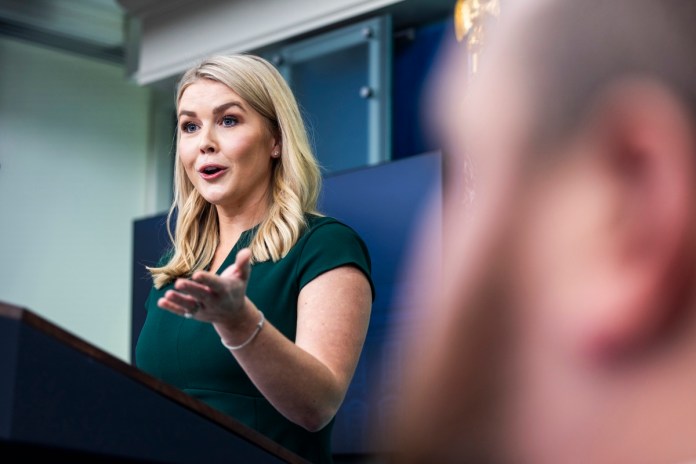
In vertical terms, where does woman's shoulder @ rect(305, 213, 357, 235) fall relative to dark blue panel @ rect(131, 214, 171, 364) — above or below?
below

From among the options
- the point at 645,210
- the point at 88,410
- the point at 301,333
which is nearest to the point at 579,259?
the point at 645,210

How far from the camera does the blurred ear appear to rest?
389mm

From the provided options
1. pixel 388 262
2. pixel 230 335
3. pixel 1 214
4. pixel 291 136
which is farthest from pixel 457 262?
pixel 1 214

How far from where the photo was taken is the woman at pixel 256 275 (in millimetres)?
1187

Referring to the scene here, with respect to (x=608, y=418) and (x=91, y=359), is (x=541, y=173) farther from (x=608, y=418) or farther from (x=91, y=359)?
(x=91, y=359)

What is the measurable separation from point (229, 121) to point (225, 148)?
6cm

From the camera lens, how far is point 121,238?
15.7 feet

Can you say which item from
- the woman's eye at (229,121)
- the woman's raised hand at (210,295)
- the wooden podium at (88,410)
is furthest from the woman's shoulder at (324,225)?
the wooden podium at (88,410)

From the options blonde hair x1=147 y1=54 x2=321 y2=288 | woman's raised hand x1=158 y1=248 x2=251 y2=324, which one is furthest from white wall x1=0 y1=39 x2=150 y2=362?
woman's raised hand x1=158 y1=248 x2=251 y2=324

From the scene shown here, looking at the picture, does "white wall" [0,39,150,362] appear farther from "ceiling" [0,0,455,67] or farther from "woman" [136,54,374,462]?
"woman" [136,54,374,462]

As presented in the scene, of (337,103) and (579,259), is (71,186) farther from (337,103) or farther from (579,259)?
(579,259)

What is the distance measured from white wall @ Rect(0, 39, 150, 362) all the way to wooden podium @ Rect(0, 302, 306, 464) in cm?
358

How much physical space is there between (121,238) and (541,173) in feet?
14.9

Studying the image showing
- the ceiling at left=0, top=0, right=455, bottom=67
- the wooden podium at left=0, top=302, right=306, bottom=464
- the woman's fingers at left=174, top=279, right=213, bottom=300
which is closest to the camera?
the wooden podium at left=0, top=302, right=306, bottom=464
